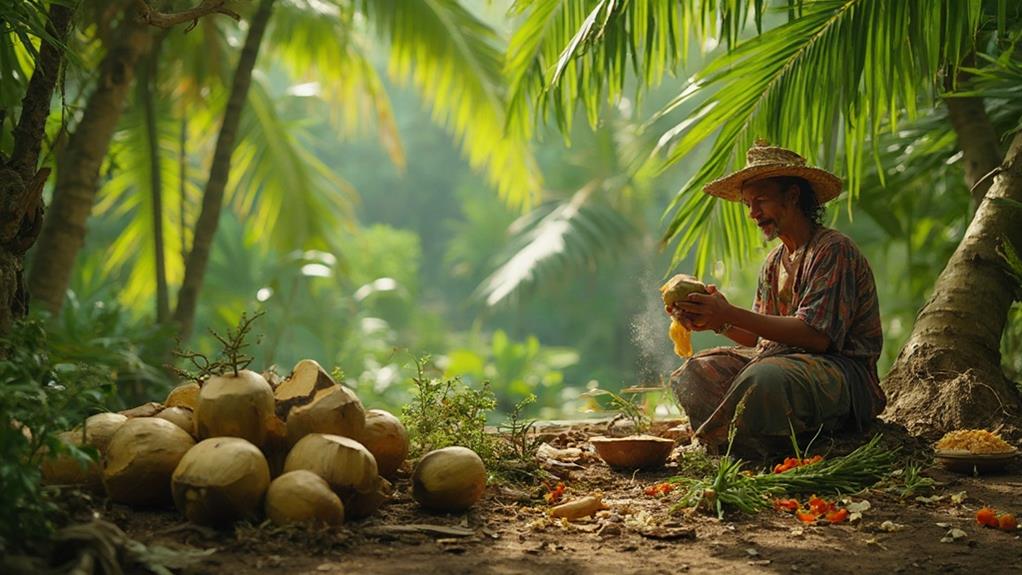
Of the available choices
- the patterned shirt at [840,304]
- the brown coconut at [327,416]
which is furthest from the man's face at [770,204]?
the brown coconut at [327,416]

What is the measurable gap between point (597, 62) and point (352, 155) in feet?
128

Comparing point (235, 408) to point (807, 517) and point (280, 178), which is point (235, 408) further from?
point (280, 178)

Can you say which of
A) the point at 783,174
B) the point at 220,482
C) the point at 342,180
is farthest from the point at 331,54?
the point at 220,482

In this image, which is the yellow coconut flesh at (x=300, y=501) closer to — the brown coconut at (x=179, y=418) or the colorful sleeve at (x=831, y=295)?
the brown coconut at (x=179, y=418)

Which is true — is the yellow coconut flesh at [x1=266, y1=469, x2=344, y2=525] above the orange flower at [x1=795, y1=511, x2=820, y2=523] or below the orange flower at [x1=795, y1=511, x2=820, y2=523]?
above

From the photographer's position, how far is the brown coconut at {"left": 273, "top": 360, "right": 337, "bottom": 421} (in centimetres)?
297

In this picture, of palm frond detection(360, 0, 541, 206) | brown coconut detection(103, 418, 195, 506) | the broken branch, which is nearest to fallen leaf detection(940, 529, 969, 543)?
brown coconut detection(103, 418, 195, 506)

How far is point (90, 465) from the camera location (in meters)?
2.74

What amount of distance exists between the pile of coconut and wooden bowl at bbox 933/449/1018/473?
162 centimetres

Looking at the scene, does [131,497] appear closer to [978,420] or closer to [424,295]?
[978,420]

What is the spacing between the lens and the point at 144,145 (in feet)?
28.4

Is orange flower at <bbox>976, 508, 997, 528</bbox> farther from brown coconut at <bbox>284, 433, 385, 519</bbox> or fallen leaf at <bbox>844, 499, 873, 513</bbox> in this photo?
brown coconut at <bbox>284, 433, 385, 519</bbox>

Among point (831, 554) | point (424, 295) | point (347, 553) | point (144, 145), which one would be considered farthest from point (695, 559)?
point (424, 295)

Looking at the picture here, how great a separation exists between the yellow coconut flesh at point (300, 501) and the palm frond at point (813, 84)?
2.24 metres
